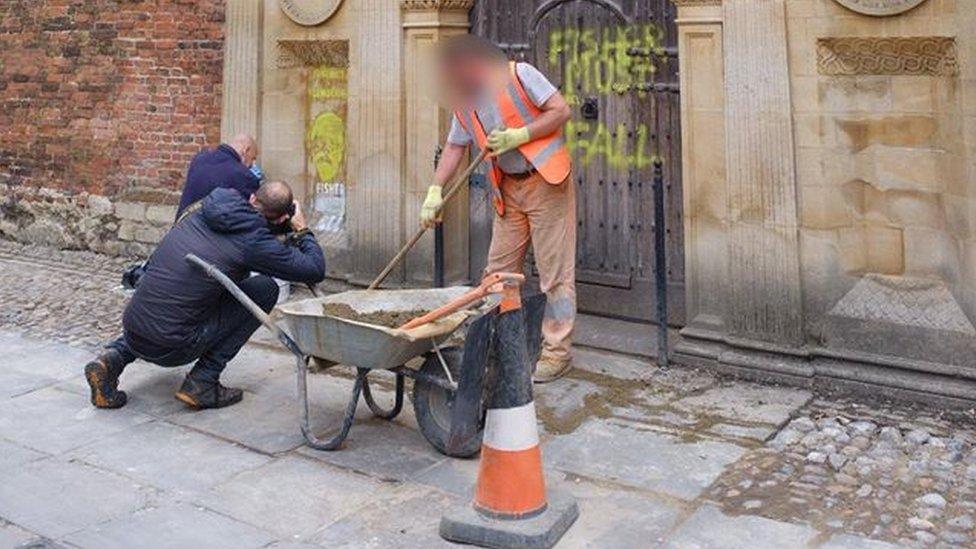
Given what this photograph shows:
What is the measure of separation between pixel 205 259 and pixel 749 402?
3221 mm

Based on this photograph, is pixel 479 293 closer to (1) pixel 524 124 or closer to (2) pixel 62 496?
(1) pixel 524 124

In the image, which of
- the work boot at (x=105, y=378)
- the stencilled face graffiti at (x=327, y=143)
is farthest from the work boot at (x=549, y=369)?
the stencilled face graffiti at (x=327, y=143)

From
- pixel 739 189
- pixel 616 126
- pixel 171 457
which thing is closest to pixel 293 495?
pixel 171 457

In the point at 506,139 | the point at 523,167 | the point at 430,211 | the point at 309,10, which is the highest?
the point at 309,10

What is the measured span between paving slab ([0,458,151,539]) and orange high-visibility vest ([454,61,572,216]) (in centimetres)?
277

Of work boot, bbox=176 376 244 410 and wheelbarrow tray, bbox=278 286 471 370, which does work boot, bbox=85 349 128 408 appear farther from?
wheelbarrow tray, bbox=278 286 471 370

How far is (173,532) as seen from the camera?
428 cm

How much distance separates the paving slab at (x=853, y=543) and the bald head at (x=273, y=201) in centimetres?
327

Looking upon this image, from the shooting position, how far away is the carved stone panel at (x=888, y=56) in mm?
5676

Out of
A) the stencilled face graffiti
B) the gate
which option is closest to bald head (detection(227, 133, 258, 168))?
the stencilled face graffiti

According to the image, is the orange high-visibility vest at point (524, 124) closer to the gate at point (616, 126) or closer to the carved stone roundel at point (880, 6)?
the gate at point (616, 126)

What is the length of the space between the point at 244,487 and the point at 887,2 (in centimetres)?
443

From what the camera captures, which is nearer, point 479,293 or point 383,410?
point 479,293

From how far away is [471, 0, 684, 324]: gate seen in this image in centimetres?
698
